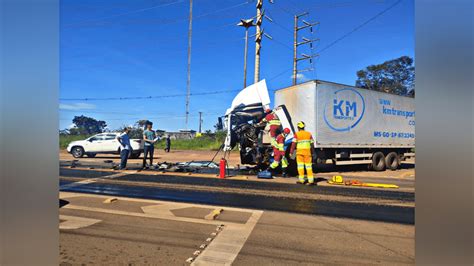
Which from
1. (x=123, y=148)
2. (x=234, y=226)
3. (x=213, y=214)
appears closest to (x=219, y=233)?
(x=234, y=226)

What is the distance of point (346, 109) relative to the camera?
9570 millimetres

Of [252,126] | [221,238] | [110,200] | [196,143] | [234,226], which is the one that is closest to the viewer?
[221,238]

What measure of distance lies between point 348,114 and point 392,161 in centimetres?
377

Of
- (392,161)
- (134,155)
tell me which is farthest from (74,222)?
(134,155)

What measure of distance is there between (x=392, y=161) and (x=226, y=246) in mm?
10999

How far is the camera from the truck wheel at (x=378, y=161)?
35.1 ft

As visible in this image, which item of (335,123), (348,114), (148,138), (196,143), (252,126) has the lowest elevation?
(196,143)

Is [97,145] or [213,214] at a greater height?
[97,145]

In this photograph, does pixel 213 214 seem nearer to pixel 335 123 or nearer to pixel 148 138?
pixel 148 138

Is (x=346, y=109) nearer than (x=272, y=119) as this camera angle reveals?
No

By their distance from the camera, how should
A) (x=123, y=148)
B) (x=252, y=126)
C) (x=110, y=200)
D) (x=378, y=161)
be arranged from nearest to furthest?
(x=110, y=200)
(x=252, y=126)
(x=123, y=148)
(x=378, y=161)
